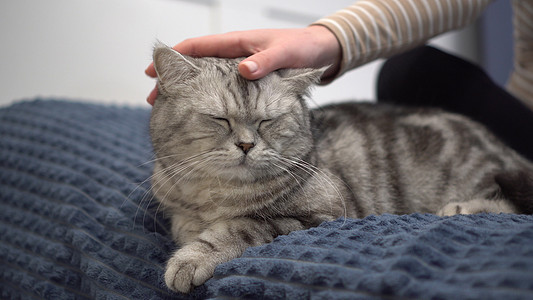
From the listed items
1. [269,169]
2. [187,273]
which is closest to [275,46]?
[269,169]

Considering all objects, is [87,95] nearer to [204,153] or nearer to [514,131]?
[204,153]

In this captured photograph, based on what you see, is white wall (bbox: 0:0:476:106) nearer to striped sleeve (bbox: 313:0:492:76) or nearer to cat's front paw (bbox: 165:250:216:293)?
striped sleeve (bbox: 313:0:492:76)

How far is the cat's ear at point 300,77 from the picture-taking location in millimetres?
968

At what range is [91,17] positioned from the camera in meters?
2.00

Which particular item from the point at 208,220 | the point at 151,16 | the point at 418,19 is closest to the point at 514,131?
the point at 418,19

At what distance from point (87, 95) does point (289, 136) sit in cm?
156

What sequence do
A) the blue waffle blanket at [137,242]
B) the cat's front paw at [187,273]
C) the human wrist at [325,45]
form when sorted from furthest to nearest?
1. the human wrist at [325,45]
2. the cat's front paw at [187,273]
3. the blue waffle blanket at [137,242]

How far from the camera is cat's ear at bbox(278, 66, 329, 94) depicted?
3.18ft

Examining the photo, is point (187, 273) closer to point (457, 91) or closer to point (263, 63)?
point (263, 63)

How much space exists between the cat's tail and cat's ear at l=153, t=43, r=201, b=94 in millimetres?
840

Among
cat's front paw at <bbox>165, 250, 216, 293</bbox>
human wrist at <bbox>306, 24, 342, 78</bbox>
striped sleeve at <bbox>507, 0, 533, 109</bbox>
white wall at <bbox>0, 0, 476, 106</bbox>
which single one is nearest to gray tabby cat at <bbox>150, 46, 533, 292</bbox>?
cat's front paw at <bbox>165, 250, 216, 293</bbox>

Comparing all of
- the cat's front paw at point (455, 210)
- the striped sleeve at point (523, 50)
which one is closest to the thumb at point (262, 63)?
the cat's front paw at point (455, 210)

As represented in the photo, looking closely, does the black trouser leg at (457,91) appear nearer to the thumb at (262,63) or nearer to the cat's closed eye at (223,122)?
the thumb at (262,63)

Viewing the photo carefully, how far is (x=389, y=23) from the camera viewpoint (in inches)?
47.3
